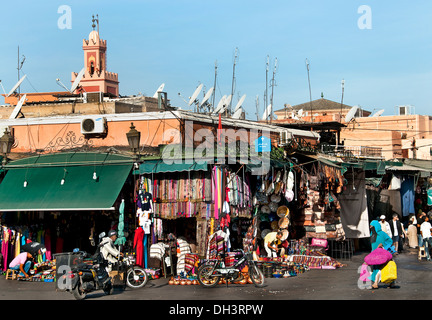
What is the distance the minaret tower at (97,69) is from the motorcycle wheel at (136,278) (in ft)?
160

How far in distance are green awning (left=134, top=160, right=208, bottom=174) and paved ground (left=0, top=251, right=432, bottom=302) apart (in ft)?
9.14

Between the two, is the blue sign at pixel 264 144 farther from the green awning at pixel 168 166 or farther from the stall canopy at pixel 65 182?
the stall canopy at pixel 65 182

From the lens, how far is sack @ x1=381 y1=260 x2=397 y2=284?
1477 centimetres

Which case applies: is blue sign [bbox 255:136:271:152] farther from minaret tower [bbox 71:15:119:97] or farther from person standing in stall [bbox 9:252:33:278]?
minaret tower [bbox 71:15:119:97]

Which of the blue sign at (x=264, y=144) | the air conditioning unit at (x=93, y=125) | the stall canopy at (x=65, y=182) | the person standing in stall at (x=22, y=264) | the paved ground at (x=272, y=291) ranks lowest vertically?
the paved ground at (x=272, y=291)

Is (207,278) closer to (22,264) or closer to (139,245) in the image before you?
(139,245)

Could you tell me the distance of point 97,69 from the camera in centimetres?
6600

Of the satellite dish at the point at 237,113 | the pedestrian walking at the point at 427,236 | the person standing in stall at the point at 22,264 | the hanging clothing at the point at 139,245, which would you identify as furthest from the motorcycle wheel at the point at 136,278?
the satellite dish at the point at 237,113

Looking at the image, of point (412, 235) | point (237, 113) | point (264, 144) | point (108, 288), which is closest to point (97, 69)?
point (237, 113)

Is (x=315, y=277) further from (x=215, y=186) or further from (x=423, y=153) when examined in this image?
(x=423, y=153)

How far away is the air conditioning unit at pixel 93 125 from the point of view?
20922 mm

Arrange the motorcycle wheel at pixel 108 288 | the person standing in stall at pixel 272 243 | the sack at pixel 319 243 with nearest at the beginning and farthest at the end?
the motorcycle wheel at pixel 108 288 → the person standing in stall at pixel 272 243 → the sack at pixel 319 243

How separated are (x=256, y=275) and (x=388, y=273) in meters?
2.95

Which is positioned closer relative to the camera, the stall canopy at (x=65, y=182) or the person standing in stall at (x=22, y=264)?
the person standing in stall at (x=22, y=264)
